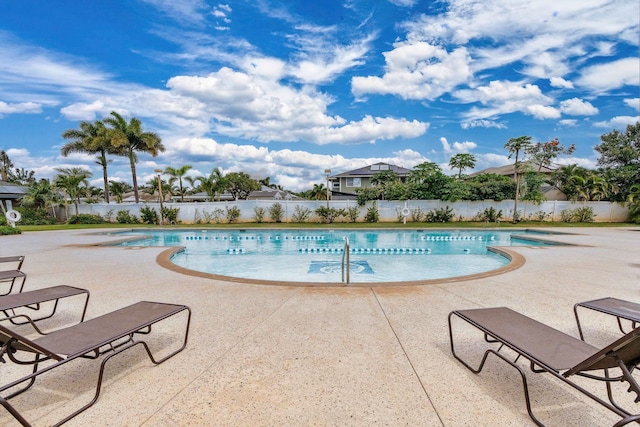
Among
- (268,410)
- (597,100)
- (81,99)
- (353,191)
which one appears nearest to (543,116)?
(597,100)

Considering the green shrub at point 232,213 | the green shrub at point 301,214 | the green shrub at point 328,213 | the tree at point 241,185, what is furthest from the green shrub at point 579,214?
the tree at point 241,185

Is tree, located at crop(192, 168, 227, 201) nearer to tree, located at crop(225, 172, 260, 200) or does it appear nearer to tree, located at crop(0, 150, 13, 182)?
tree, located at crop(225, 172, 260, 200)

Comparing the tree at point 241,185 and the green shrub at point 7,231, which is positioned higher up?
the tree at point 241,185

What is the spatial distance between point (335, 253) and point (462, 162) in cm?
2331

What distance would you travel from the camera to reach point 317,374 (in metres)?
2.46

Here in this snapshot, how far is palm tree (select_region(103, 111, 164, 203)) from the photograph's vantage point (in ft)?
76.7

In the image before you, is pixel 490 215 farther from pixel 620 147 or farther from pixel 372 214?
pixel 620 147

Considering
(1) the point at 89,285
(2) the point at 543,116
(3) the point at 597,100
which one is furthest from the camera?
(2) the point at 543,116

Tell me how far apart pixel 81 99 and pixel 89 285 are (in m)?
16.5

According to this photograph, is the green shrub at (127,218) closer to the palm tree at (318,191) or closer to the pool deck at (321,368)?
the palm tree at (318,191)

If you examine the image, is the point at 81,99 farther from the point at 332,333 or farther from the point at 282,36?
the point at 332,333

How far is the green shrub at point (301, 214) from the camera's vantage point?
20.7m

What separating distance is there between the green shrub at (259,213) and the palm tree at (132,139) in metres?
11.7

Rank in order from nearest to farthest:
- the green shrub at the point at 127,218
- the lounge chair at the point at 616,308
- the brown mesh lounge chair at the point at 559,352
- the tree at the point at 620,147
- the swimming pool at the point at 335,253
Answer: the brown mesh lounge chair at the point at 559,352 < the lounge chair at the point at 616,308 < the swimming pool at the point at 335,253 < the green shrub at the point at 127,218 < the tree at the point at 620,147
